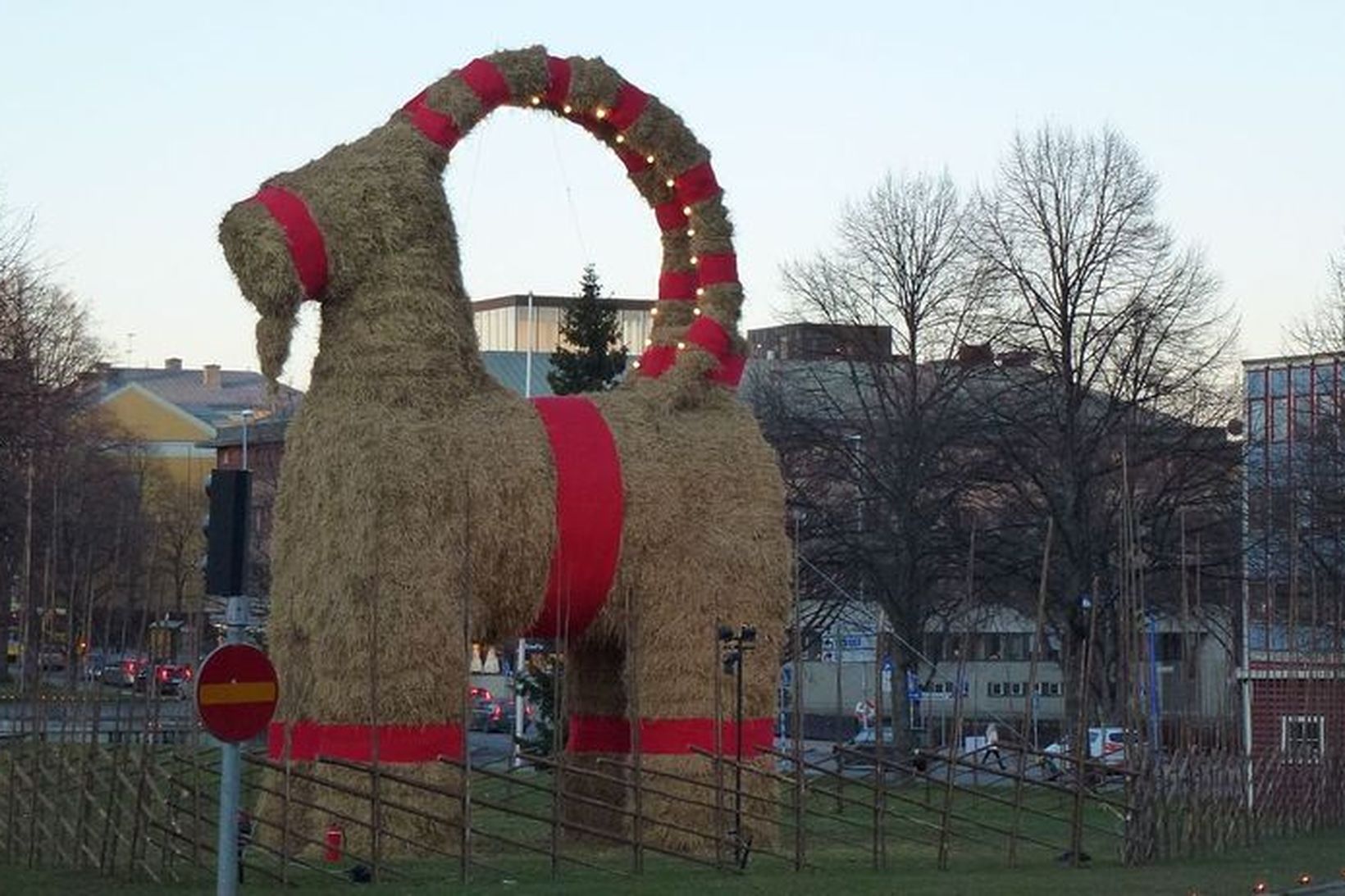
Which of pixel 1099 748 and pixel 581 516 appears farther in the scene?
pixel 1099 748

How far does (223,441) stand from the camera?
90812 mm

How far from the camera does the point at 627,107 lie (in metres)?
25.8

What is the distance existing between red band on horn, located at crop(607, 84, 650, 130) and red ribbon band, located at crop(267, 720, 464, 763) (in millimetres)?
6410

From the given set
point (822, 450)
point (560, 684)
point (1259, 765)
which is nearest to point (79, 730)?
point (560, 684)

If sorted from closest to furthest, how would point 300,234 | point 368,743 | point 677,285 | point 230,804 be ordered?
1. point 230,804
2. point 368,743
3. point 300,234
4. point 677,285

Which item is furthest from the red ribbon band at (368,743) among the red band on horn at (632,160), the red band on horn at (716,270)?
the red band on horn at (632,160)

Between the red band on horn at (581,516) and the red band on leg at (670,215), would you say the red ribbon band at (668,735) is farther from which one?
the red band on leg at (670,215)

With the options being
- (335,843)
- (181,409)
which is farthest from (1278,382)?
(181,409)

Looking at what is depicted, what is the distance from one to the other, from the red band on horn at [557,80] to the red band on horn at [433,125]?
120cm

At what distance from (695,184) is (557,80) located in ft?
6.32

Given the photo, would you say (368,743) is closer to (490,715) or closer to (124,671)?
(124,671)

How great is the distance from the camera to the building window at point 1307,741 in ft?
117

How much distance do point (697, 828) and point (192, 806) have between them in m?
5.04

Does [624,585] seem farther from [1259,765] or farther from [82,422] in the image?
[82,422]
